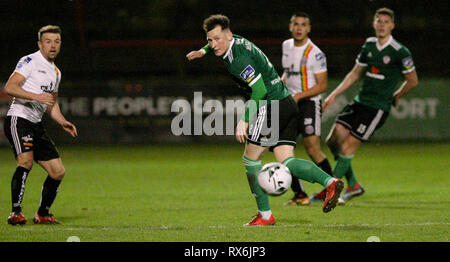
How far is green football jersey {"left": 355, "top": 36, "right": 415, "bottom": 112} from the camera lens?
31.9 ft

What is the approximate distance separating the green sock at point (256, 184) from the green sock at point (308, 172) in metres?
0.37

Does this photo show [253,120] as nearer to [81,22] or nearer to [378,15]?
[378,15]

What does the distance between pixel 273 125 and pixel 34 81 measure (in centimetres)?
250

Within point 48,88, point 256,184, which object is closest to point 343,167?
point 256,184

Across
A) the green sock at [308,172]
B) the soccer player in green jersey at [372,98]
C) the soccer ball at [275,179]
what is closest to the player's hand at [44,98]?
the soccer ball at [275,179]

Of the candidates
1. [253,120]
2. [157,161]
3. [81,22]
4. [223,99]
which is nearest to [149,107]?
[223,99]

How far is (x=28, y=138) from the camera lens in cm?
767

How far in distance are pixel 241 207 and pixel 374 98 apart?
2.41 m

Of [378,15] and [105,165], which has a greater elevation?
[378,15]

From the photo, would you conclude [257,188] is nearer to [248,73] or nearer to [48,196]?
[248,73]

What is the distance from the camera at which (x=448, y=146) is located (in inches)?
703

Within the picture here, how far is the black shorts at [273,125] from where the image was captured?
730 centimetres

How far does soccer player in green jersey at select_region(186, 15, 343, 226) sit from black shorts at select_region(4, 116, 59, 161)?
1756mm

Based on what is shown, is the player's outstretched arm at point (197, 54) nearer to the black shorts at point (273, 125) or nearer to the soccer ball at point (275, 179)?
the black shorts at point (273, 125)
